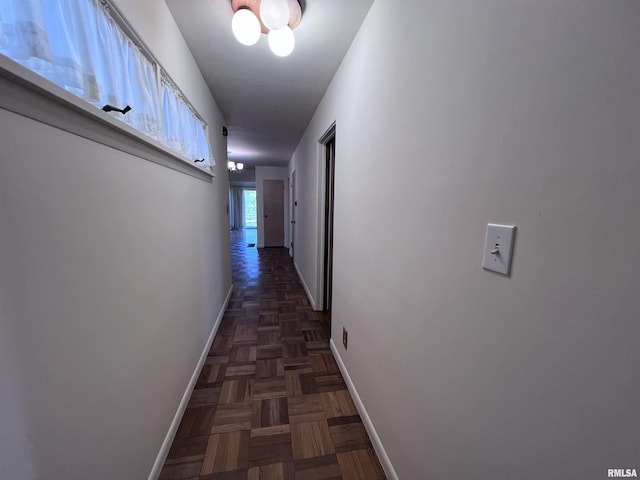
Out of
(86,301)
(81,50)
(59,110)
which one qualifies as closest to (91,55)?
(81,50)

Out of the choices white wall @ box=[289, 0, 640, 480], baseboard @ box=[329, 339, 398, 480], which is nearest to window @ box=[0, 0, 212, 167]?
white wall @ box=[289, 0, 640, 480]

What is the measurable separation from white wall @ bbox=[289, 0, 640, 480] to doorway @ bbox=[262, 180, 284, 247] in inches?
234

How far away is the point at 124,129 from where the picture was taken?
33.4 inches

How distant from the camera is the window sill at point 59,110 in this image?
491mm

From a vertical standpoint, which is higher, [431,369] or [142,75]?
[142,75]

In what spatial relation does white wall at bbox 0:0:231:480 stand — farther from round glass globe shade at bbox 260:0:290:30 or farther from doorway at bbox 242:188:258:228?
doorway at bbox 242:188:258:228

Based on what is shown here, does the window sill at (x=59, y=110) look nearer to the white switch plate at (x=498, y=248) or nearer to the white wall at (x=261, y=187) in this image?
the white switch plate at (x=498, y=248)

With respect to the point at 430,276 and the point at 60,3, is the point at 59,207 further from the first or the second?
the point at 430,276

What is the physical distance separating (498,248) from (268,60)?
197cm

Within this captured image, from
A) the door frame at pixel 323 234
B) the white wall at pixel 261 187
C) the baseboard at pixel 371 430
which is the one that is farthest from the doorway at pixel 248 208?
the baseboard at pixel 371 430

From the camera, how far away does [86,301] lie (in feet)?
2.31

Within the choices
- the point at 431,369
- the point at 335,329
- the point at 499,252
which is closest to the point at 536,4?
the point at 499,252

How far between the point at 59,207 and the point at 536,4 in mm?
1217

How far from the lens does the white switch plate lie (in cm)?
55
